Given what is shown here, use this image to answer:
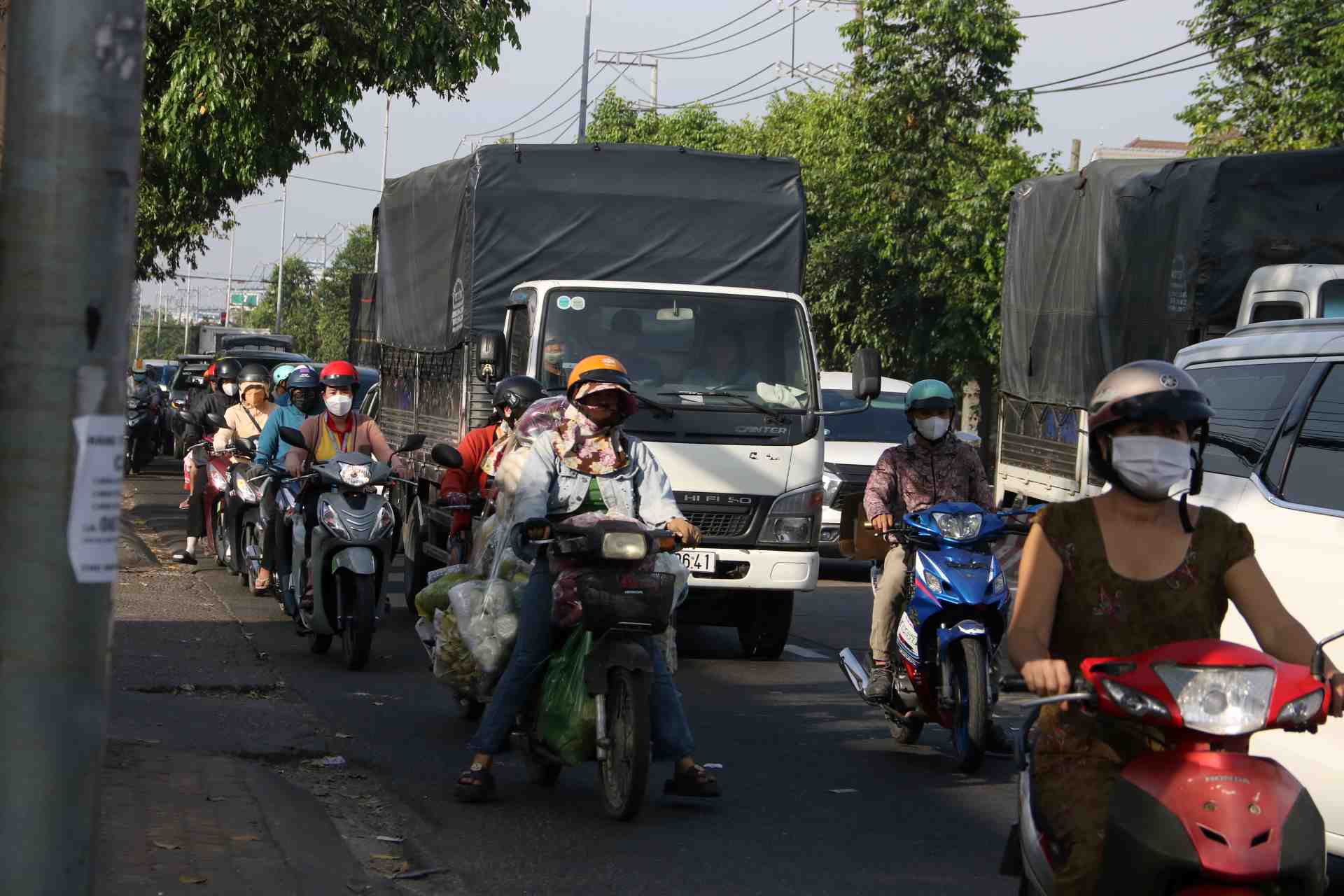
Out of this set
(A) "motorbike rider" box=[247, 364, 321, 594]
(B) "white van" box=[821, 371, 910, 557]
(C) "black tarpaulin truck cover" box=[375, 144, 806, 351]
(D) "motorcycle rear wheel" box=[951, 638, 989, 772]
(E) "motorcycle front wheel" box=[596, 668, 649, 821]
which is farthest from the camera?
(B) "white van" box=[821, 371, 910, 557]

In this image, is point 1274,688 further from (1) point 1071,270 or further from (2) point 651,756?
(1) point 1071,270

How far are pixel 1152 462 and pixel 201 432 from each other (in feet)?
43.6

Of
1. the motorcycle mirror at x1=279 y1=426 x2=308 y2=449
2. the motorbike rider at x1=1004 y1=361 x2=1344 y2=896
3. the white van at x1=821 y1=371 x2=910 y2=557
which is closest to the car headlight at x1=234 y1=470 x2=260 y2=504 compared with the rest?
the motorcycle mirror at x1=279 y1=426 x2=308 y2=449

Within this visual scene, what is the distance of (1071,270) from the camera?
583 inches

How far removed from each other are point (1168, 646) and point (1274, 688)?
0.21 metres

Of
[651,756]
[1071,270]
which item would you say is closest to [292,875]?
[651,756]

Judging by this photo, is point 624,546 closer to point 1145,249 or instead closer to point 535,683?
point 535,683

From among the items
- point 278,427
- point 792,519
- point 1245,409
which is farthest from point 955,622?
point 278,427

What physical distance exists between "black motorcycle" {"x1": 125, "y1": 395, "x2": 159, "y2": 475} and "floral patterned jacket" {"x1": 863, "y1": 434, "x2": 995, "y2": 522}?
2176cm

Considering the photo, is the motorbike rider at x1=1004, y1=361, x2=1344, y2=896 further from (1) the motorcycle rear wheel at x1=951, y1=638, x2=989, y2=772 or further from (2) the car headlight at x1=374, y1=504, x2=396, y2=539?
(2) the car headlight at x1=374, y1=504, x2=396, y2=539

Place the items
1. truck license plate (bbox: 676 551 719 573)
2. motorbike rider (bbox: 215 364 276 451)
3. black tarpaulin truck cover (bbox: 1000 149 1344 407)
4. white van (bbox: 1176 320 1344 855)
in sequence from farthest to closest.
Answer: motorbike rider (bbox: 215 364 276 451) → black tarpaulin truck cover (bbox: 1000 149 1344 407) → truck license plate (bbox: 676 551 719 573) → white van (bbox: 1176 320 1344 855)

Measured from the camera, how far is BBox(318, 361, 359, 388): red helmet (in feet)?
37.0

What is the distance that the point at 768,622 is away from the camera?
1164 centimetres

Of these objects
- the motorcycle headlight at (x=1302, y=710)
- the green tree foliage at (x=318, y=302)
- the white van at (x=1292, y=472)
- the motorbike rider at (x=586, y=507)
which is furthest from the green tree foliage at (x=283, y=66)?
the green tree foliage at (x=318, y=302)
